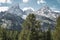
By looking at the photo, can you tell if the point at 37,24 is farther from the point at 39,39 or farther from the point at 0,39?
the point at 0,39

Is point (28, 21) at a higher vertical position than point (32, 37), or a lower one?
higher

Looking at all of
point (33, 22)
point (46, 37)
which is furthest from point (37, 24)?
point (46, 37)

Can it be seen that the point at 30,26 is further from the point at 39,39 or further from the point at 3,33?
the point at 3,33

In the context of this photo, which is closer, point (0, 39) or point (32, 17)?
point (32, 17)

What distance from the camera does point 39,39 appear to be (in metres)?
65.4

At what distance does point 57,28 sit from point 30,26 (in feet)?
22.6

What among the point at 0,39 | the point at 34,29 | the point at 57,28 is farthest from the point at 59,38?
the point at 0,39

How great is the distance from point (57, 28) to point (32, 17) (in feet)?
23.3

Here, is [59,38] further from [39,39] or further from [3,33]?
[3,33]

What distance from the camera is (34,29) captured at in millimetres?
63281

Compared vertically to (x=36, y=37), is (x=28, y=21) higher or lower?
higher

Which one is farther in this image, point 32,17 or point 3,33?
point 3,33

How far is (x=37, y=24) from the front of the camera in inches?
2534

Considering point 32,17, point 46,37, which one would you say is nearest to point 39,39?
point 32,17
